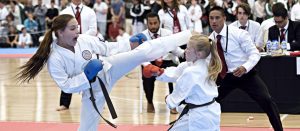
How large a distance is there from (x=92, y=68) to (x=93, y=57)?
0.38 meters

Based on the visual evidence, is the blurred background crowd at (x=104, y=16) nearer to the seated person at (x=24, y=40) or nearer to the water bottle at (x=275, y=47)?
the seated person at (x=24, y=40)

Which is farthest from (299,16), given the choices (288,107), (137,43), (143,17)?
(137,43)

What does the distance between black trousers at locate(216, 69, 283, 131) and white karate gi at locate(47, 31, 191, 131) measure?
1466 millimetres

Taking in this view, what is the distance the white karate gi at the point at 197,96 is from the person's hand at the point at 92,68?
0.67m

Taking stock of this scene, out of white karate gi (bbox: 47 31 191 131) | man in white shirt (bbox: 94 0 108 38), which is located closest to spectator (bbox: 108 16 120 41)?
man in white shirt (bbox: 94 0 108 38)

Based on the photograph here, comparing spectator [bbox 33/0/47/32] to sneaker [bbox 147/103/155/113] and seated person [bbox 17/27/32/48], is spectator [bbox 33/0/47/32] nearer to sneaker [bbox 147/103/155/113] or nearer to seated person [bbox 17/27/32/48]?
seated person [bbox 17/27/32/48]

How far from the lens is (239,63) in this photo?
301 inches

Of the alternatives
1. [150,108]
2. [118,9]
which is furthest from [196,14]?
[150,108]

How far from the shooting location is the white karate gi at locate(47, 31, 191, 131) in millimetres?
5840

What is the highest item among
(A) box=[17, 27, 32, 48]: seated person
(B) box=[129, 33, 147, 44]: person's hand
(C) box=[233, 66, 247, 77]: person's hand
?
(B) box=[129, 33, 147, 44]: person's hand

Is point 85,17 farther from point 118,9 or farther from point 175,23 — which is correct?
point 118,9

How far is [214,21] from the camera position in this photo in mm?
7363

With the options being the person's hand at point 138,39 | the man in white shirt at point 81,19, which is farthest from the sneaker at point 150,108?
the person's hand at point 138,39

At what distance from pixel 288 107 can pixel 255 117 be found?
1.68 feet
